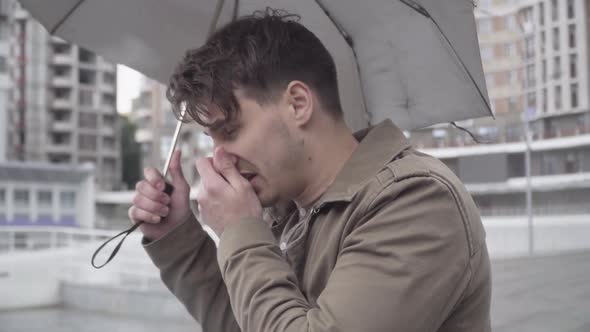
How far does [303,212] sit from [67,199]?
2959 cm

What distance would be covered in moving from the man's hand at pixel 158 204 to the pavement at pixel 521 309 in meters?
3.48

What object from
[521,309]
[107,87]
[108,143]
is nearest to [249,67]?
[521,309]

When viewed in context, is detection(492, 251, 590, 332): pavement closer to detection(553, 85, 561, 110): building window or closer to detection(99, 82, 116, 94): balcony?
detection(553, 85, 561, 110): building window

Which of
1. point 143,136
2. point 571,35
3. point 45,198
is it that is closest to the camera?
point 571,35

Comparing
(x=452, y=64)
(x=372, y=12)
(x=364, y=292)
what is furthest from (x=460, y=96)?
(x=364, y=292)

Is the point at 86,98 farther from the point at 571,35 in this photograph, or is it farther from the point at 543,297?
the point at 543,297

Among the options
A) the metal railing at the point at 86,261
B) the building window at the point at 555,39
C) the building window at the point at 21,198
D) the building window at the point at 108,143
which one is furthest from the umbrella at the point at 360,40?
the building window at the point at 108,143

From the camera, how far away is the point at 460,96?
1.10 metres

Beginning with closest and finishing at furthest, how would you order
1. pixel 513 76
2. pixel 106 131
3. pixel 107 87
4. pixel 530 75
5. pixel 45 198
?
1. pixel 530 75
2. pixel 513 76
3. pixel 45 198
4. pixel 106 131
5. pixel 107 87

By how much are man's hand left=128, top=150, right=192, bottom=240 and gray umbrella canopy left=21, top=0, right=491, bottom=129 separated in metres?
0.31

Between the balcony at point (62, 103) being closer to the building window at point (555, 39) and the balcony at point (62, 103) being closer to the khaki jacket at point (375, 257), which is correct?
the building window at point (555, 39)

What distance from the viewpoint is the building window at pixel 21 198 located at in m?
27.2

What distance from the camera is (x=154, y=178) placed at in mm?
944

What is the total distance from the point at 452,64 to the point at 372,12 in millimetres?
153
